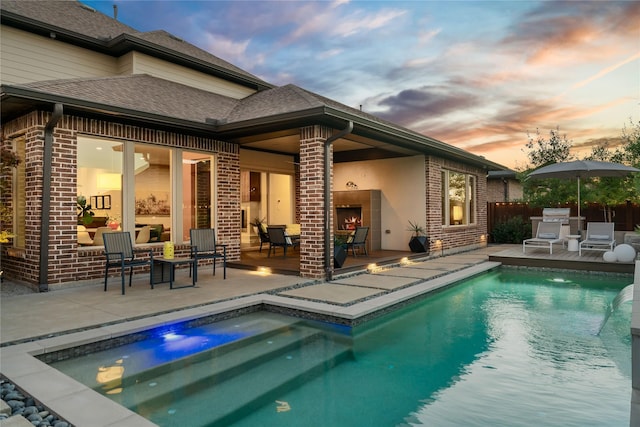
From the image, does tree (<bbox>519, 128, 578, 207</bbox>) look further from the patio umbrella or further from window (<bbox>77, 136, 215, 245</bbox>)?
→ window (<bbox>77, 136, 215, 245</bbox>)

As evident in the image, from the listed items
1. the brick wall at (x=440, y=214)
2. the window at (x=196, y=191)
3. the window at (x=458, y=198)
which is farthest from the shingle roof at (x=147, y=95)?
the window at (x=458, y=198)

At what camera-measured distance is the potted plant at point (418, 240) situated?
1095 centimetres

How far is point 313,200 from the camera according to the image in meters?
7.50

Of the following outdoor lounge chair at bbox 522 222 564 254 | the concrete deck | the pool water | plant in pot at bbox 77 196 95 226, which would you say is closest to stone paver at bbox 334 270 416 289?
the concrete deck

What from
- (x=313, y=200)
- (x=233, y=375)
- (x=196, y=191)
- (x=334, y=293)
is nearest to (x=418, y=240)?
(x=313, y=200)

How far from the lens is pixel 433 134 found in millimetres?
18406

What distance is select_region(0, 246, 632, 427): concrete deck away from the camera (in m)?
2.88

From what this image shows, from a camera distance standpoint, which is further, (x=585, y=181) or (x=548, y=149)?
(x=548, y=149)

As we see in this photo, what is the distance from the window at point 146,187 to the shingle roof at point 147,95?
0.75m

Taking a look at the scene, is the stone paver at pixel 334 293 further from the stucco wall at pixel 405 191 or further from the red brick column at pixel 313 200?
the stucco wall at pixel 405 191

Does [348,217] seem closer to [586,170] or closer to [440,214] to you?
[440,214]

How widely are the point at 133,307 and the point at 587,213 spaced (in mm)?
15776

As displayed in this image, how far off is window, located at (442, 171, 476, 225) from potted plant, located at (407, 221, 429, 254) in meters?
1.45

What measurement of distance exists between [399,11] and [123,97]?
23.4 ft
